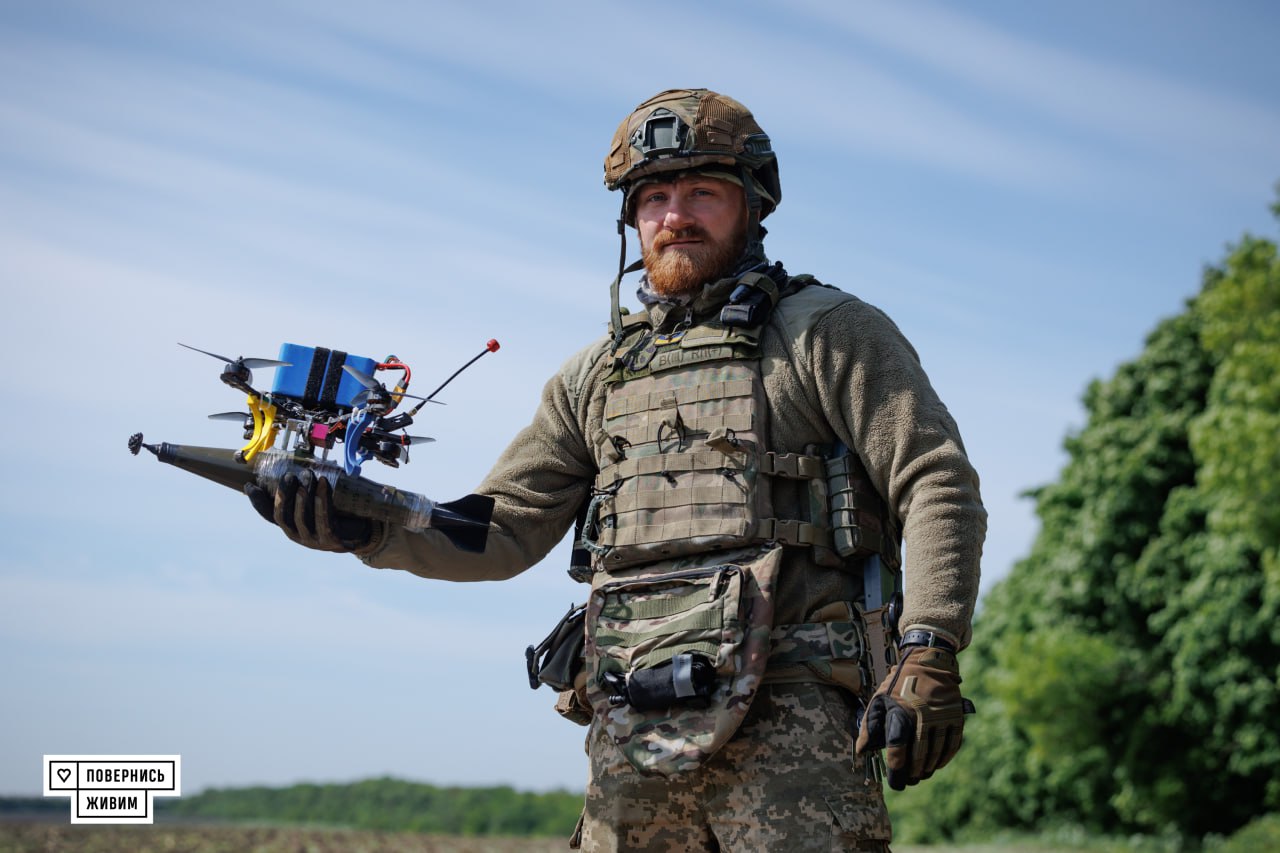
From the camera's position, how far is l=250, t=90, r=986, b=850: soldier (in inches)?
185

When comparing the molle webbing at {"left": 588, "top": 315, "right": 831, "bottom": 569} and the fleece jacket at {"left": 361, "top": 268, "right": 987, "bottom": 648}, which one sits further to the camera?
the molle webbing at {"left": 588, "top": 315, "right": 831, "bottom": 569}

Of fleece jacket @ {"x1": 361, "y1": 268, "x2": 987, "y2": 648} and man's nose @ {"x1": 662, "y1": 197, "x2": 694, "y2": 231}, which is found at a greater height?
man's nose @ {"x1": 662, "y1": 197, "x2": 694, "y2": 231}

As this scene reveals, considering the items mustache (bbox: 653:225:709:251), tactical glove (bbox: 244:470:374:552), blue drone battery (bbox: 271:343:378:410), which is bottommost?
tactical glove (bbox: 244:470:374:552)

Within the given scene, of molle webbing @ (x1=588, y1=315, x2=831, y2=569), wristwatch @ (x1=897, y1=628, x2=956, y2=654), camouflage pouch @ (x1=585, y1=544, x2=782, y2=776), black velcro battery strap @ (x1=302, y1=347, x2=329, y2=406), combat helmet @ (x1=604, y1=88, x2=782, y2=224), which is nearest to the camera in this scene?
wristwatch @ (x1=897, y1=628, x2=956, y2=654)

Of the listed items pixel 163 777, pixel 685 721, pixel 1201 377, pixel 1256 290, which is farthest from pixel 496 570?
pixel 1201 377

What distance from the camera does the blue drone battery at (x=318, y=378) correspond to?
16.6 feet

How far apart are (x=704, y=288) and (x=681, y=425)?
0.57 metres

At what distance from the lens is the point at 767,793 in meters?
4.69

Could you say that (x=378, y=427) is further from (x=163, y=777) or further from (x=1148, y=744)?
(x=1148, y=744)

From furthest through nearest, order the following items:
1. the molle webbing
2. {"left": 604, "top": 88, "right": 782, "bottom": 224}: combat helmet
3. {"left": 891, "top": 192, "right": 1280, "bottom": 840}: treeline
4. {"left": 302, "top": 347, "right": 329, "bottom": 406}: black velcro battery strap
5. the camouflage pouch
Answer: {"left": 891, "top": 192, "right": 1280, "bottom": 840}: treeline → {"left": 604, "top": 88, "right": 782, "bottom": 224}: combat helmet → {"left": 302, "top": 347, "right": 329, "bottom": 406}: black velcro battery strap → the molle webbing → the camouflage pouch

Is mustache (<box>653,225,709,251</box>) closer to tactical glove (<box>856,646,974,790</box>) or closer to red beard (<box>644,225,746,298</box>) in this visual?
red beard (<box>644,225,746,298</box>)

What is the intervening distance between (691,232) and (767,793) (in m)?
2.09

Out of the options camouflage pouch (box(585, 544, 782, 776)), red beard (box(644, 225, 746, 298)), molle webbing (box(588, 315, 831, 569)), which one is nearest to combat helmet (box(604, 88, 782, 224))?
red beard (box(644, 225, 746, 298))

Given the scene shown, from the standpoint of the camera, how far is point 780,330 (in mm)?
5246
